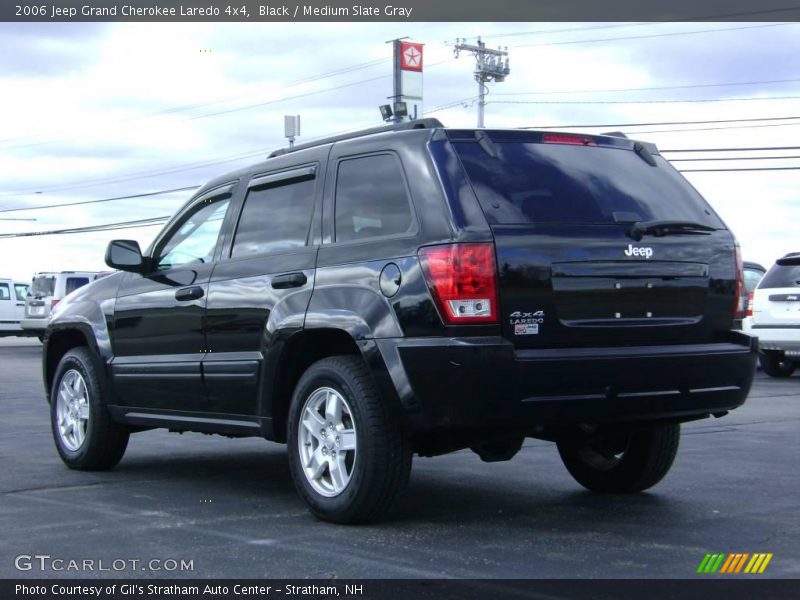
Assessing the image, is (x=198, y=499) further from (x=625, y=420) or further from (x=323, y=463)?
(x=625, y=420)

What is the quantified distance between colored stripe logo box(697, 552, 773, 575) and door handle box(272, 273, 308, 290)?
2.48 metres

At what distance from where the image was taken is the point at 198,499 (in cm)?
710

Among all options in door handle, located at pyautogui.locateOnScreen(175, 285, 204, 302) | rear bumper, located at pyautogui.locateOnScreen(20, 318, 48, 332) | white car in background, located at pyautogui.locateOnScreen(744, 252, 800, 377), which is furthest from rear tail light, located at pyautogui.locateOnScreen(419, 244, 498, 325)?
rear bumper, located at pyautogui.locateOnScreen(20, 318, 48, 332)

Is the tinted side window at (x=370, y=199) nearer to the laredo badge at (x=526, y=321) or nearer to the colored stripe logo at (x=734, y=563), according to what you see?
the laredo badge at (x=526, y=321)

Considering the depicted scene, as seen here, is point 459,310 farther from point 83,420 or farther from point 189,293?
point 83,420

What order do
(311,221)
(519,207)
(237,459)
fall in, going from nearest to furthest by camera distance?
(519,207) < (311,221) < (237,459)

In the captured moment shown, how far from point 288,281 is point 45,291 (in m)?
27.0

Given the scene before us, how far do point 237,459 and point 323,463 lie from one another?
118 inches

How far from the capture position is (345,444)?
6.10 m

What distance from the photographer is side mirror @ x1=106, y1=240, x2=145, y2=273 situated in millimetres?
7836

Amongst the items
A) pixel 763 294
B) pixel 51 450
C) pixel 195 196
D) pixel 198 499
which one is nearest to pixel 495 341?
pixel 198 499

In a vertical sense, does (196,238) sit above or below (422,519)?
above

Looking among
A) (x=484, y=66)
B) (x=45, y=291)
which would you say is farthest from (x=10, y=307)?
(x=484, y=66)
